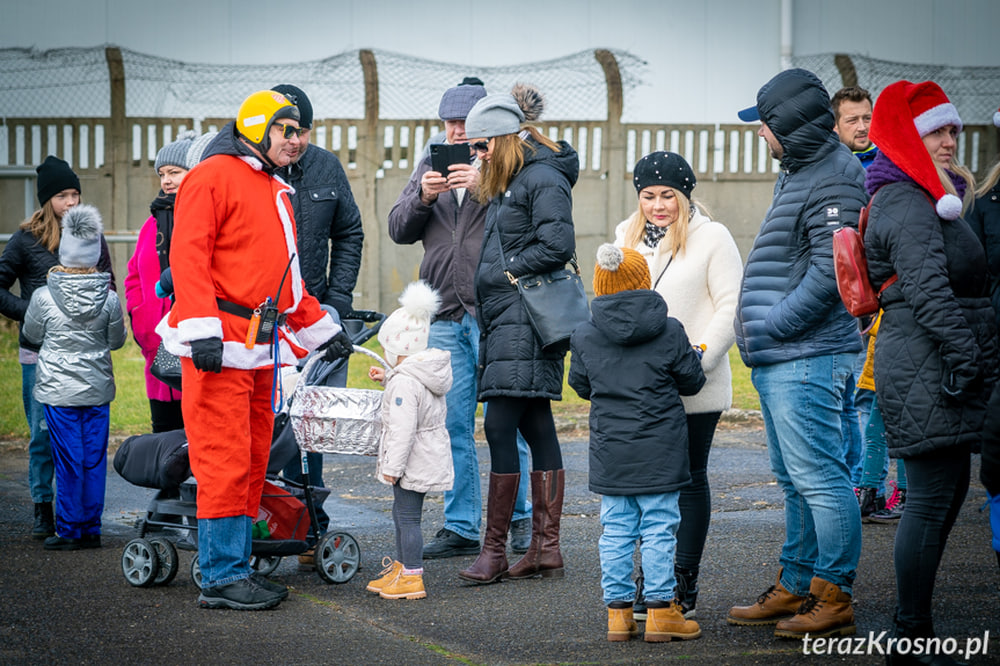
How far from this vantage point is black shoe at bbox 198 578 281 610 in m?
5.50

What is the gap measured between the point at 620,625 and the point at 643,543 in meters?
0.32

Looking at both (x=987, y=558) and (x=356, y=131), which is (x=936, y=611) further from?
(x=356, y=131)

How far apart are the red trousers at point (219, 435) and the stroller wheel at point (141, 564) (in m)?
0.51

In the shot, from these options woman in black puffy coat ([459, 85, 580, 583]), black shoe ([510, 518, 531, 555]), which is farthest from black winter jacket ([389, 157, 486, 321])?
black shoe ([510, 518, 531, 555])

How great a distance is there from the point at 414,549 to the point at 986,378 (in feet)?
8.45

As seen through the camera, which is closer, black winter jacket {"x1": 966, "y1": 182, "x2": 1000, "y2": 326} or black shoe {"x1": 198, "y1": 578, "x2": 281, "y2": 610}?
black shoe {"x1": 198, "y1": 578, "x2": 281, "y2": 610}

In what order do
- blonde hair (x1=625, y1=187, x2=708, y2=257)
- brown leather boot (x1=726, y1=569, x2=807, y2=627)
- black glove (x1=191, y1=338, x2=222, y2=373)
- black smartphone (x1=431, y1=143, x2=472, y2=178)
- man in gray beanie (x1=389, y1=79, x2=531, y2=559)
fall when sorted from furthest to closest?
1. man in gray beanie (x1=389, y1=79, x2=531, y2=559)
2. black smartphone (x1=431, y1=143, x2=472, y2=178)
3. blonde hair (x1=625, y1=187, x2=708, y2=257)
4. black glove (x1=191, y1=338, x2=222, y2=373)
5. brown leather boot (x1=726, y1=569, x2=807, y2=627)

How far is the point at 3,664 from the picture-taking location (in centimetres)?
474

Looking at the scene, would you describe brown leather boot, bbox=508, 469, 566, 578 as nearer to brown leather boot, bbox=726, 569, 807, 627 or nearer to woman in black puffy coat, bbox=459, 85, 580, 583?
woman in black puffy coat, bbox=459, 85, 580, 583

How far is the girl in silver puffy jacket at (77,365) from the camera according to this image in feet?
22.4

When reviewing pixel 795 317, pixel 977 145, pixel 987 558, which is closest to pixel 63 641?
pixel 795 317

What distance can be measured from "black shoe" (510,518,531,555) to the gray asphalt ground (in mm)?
236

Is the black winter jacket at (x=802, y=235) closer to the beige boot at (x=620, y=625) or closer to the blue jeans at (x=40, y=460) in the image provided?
the beige boot at (x=620, y=625)

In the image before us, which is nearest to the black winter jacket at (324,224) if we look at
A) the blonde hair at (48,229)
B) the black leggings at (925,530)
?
the blonde hair at (48,229)
